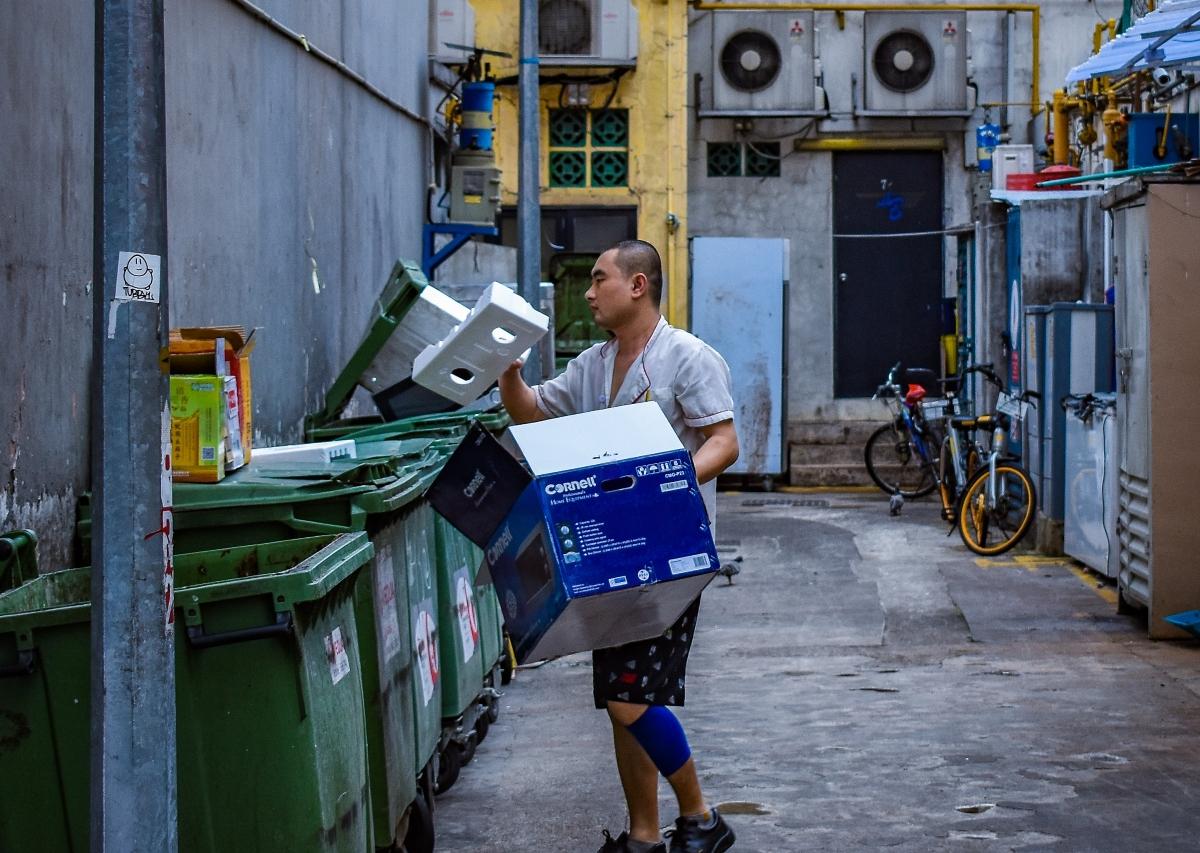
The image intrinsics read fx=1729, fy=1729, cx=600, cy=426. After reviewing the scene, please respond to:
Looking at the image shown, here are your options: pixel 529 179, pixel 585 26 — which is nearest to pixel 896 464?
pixel 585 26

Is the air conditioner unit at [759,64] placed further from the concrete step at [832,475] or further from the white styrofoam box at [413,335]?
the white styrofoam box at [413,335]

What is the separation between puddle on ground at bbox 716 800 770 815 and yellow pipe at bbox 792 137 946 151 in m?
15.8

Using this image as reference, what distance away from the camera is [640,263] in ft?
18.4

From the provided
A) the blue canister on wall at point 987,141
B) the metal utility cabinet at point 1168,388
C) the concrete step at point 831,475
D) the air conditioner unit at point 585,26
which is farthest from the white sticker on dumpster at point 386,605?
the blue canister on wall at point 987,141

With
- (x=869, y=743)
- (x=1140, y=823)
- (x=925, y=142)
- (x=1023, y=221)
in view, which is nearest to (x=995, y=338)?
(x=1023, y=221)

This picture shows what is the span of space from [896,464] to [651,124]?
498 centimetres

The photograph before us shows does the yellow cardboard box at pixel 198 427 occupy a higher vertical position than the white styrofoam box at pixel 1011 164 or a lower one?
lower

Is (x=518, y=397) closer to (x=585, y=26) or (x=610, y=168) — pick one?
(x=585, y=26)

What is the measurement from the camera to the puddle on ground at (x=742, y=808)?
20.7 feet

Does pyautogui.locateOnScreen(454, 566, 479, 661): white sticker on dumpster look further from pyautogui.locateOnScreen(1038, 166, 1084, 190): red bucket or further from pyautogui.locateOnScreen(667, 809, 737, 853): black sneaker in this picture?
pyautogui.locateOnScreen(1038, 166, 1084, 190): red bucket

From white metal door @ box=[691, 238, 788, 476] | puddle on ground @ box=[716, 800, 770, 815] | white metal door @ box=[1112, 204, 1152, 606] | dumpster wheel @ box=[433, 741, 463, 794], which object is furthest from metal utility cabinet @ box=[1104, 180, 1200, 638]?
white metal door @ box=[691, 238, 788, 476]

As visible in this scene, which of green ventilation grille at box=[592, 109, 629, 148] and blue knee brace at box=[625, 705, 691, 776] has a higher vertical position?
green ventilation grille at box=[592, 109, 629, 148]

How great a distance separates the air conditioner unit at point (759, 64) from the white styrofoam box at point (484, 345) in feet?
53.0

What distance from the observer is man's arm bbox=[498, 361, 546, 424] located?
5574mm
